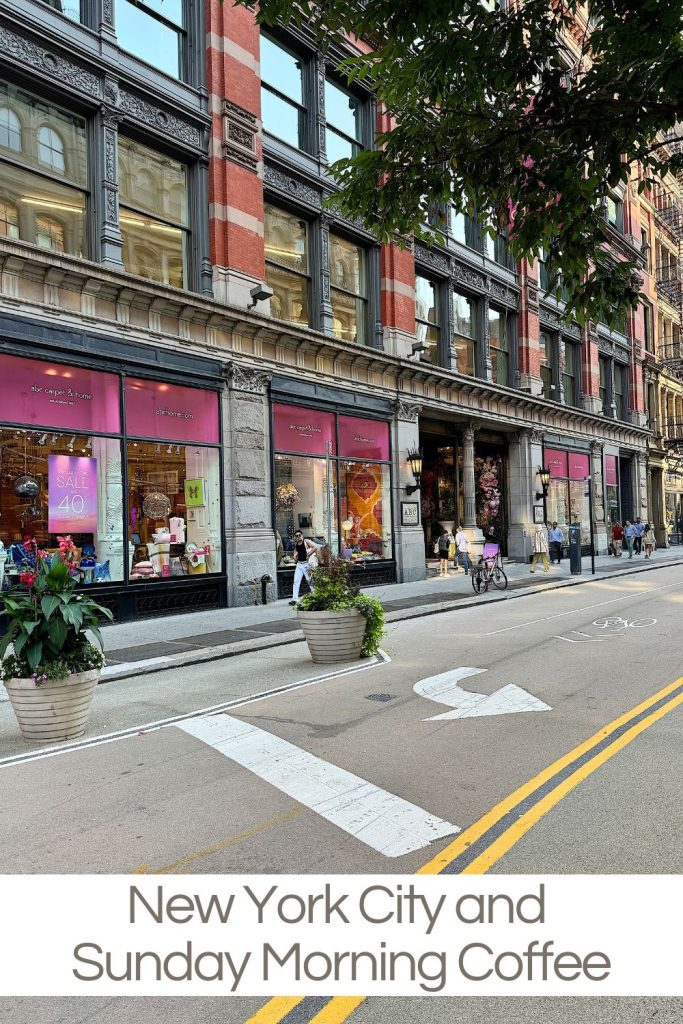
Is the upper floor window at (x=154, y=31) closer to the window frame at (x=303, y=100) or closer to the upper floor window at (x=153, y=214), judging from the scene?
the upper floor window at (x=153, y=214)

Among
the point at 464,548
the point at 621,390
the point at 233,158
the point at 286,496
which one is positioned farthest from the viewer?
the point at 621,390

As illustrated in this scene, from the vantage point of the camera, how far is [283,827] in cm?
432

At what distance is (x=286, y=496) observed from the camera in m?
18.0

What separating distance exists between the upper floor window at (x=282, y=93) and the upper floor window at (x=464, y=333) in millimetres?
8540

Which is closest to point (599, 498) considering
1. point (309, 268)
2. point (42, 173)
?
point (309, 268)

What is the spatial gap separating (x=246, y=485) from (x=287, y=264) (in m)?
6.22

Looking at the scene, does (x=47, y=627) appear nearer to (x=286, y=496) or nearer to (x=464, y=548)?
(x=286, y=496)

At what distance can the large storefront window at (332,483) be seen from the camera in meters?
17.9

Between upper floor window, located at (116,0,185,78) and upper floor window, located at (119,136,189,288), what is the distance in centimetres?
196

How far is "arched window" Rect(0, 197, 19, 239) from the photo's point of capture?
12.8 meters

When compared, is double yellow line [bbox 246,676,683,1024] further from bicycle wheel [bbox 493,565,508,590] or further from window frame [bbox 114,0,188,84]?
window frame [bbox 114,0,188,84]

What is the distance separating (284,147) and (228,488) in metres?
9.13

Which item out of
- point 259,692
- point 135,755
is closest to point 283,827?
point 135,755

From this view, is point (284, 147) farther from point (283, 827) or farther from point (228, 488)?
point (283, 827)
